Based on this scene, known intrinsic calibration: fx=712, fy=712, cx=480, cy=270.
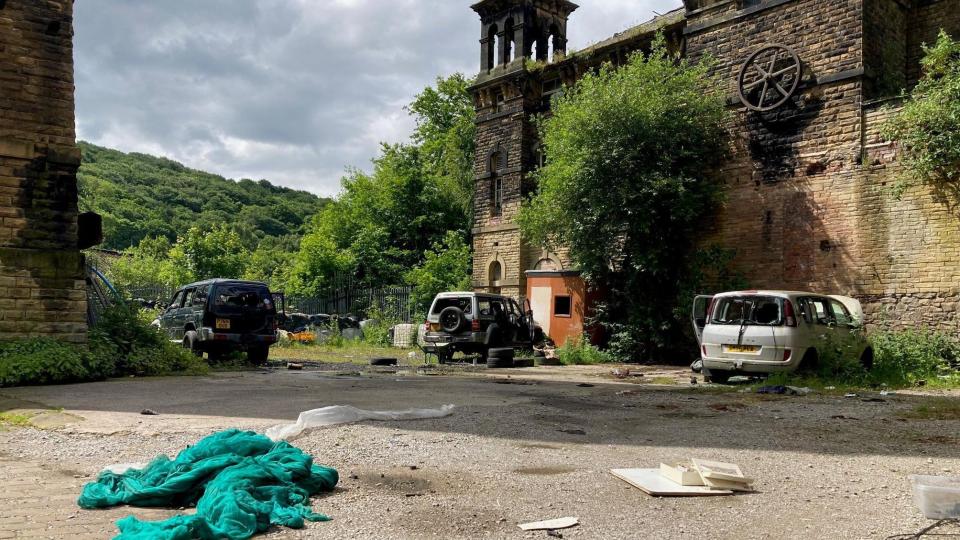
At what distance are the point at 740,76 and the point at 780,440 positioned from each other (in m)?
14.2

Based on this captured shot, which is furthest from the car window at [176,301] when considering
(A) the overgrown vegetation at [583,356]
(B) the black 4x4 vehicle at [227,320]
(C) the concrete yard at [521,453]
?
(A) the overgrown vegetation at [583,356]

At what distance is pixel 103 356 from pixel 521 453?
27.0 ft

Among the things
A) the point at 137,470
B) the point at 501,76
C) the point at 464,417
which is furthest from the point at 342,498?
the point at 501,76

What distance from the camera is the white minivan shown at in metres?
11.5

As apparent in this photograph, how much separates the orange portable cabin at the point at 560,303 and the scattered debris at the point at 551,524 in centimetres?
1719

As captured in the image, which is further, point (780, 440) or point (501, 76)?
point (501, 76)

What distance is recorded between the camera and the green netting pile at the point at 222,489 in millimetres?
3521

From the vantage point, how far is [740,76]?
18375 mm

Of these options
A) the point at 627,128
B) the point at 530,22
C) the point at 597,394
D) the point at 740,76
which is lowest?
the point at 597,394

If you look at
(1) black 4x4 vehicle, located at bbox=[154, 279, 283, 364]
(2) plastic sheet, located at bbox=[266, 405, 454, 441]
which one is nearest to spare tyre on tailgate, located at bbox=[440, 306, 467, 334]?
(1) black 4x4 vehicle, located at bbox=[154, 279, 283, 364]

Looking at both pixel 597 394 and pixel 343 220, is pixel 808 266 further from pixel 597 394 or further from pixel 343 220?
pixel 343 220

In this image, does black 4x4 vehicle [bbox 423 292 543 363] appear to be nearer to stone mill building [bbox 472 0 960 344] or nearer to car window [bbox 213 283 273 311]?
stone mill building [bbox 472 0 960 344]

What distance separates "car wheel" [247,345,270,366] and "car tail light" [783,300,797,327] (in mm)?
10695

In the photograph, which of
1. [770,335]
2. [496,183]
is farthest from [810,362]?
[496,183]
